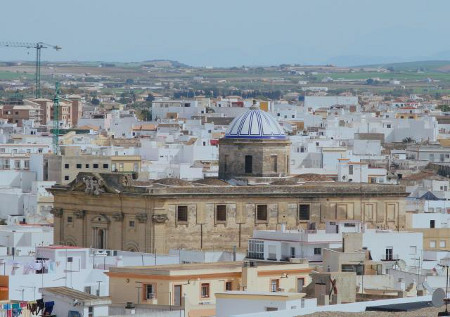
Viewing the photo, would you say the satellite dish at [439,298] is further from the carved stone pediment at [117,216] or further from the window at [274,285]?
the carved stone pediment at [117,216]

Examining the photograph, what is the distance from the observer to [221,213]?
6106cm

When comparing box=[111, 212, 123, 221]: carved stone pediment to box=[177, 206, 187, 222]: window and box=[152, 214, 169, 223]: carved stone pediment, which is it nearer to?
box=[152, 214, 169, 223]: carved stone pediment

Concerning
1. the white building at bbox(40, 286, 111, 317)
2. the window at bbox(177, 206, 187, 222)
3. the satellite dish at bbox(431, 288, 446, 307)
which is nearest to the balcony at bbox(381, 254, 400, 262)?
the window at bbox(177, 206, 187, 222)

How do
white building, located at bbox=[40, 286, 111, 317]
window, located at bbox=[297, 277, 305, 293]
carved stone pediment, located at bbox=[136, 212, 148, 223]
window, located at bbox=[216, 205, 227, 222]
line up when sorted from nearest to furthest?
white building, located at bbox=[40, 286, 111, 317] → window, located at bbox=[297, 277, 305, 293] → carved stone pediment, located at bbox=[136, 212, 148, 223] → window, located at bbox=[216, 205, 227, 222]

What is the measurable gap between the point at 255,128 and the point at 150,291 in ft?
79.4

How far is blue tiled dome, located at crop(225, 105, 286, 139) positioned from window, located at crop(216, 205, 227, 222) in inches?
135

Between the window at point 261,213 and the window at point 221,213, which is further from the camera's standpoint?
the window at point 261,213

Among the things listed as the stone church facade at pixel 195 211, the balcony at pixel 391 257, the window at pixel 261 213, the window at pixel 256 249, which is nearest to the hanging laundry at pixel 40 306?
the window at pixel 256 249

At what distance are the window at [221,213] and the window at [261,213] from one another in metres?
0.96

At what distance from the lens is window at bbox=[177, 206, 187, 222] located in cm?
6047

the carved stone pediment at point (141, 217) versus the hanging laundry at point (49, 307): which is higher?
the hanging laundry at point (49, 307)

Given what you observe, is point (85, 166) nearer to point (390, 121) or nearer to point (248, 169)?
→ point (248, 169)

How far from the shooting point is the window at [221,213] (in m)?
61.0

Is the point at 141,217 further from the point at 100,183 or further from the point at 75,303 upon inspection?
the point at 75,303
